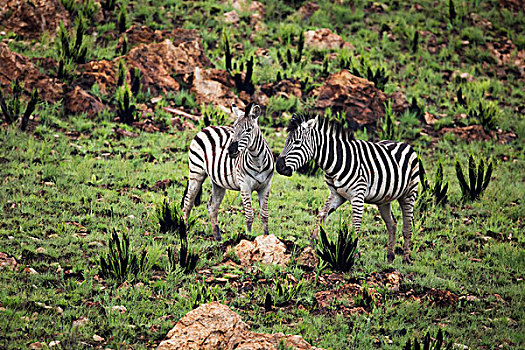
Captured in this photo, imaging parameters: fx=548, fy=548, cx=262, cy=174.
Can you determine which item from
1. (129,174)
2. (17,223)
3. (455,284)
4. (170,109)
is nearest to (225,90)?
(170,109)

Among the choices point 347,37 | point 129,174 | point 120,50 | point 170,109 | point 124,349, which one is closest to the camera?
point 124,349

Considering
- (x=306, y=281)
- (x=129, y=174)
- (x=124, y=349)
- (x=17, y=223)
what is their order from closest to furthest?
(x=124, y=349)
(x=306, y=281)
(x=17, y=223)
(x=129, y=174)

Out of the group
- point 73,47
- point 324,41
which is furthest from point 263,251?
point 324,41

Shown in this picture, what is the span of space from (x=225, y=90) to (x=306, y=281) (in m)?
7.65

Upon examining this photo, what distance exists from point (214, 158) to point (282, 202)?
2.10m

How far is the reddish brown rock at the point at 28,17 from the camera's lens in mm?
14539

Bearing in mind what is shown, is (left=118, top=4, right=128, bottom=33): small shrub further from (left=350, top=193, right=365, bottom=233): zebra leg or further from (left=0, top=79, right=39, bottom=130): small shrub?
(left=350, top=193, right=365, bottom=233): zebra leg

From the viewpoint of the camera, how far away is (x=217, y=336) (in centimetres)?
522

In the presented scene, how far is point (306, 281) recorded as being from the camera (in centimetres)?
→ 702

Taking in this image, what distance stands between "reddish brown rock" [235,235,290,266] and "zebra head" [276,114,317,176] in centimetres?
99

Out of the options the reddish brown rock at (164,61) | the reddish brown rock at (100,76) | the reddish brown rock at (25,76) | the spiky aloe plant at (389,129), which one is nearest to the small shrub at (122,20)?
the reddish brown rock at (164,61)

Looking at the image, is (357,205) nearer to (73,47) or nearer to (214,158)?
(214,158)

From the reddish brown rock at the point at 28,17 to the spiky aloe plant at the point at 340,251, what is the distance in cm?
1088

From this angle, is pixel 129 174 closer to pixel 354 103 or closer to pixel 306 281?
Result: pixel 306 281
